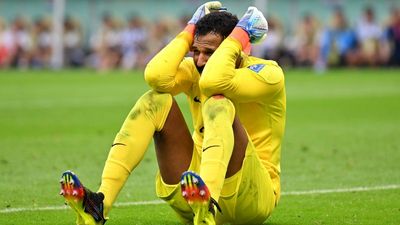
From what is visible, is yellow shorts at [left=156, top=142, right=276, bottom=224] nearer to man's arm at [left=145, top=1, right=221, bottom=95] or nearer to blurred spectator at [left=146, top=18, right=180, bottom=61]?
man's arm at [left=145, top=1, right=221, bottom=95]

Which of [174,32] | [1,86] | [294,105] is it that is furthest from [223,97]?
[174,32]

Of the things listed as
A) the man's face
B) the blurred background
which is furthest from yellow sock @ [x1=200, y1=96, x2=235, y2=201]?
the blurred background

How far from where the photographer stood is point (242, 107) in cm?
711

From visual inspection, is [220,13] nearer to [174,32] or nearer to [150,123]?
[150,123]

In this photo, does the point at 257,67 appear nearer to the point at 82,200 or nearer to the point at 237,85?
the point at 237,85

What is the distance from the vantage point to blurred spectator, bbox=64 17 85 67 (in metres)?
36.2

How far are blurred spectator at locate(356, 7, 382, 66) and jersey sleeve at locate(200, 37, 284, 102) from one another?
88.1 ft

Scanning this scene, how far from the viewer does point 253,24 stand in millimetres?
7047

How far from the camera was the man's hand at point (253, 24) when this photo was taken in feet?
23.1

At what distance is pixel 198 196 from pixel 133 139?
0.81 m

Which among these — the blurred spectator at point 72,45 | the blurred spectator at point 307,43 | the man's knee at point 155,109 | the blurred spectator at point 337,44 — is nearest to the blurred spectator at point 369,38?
the blurred spectator at point 337,44

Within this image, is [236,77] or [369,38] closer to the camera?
[236,77]

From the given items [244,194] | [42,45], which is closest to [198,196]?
[244,194]

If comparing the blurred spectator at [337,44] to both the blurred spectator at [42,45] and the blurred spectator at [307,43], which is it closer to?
the blurred spectator at [307,43]
